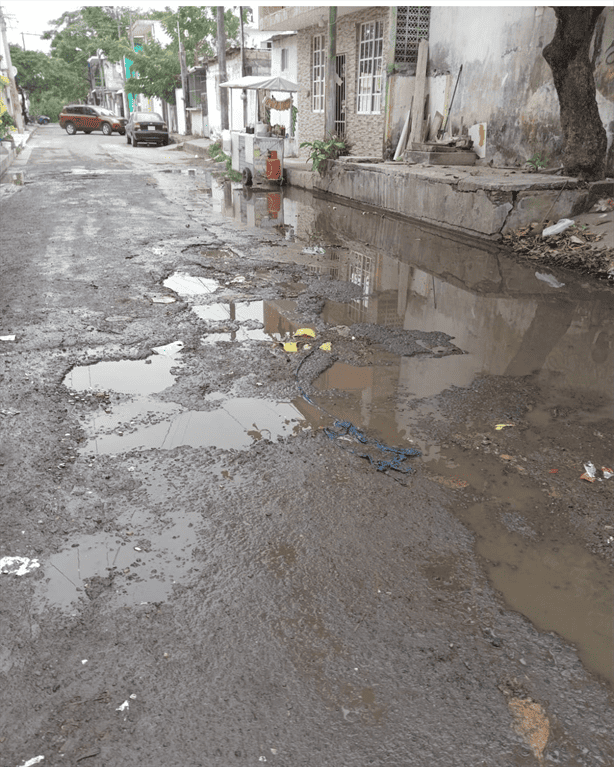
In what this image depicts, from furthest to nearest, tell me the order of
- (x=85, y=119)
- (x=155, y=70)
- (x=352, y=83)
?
1. (x=85, y=119)
2. (x=155, y=70)
3. (x=352, y=83)

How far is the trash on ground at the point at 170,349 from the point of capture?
4.95 metres

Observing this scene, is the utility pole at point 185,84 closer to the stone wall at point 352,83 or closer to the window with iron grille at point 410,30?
the stone wall at point 352,83

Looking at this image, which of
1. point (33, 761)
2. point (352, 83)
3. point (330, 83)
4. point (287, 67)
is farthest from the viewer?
point (287, 67)

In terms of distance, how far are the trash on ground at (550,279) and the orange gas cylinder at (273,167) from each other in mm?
9583

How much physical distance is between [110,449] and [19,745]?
1.85 m

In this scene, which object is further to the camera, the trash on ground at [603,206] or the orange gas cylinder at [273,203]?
the orange gas cylinder at [273,203]

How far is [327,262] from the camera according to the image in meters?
7.97

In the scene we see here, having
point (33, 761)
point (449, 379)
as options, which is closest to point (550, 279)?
point (449, 379)

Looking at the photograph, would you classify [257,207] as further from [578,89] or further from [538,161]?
[578,89]

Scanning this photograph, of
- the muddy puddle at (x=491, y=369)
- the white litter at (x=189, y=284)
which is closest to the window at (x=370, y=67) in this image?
the muddy puddle at (x=491, y=369)

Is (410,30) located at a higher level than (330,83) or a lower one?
higher

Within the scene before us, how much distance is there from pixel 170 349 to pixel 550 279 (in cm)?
473

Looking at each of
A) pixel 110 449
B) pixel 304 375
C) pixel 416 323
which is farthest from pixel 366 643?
pixel 416 323

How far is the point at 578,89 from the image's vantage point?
8508 millimetres
